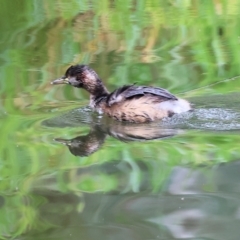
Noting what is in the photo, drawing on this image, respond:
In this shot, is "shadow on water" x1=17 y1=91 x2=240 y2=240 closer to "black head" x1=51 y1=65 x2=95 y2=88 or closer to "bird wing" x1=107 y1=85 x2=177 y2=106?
"bird wing" x1=107 y1=85 x2=177 y2=106

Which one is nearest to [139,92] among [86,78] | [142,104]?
[142,104]

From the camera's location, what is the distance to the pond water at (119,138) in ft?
10.9

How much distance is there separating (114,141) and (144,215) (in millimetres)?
1482

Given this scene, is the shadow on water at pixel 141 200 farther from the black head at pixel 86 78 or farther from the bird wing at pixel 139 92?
the black head at pixel 86 78

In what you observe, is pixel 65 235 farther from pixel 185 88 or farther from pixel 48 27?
pixel 48 27

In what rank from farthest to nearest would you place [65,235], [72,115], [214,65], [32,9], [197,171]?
1. [32,9]
2. [214,65]
3. [72,115]
4. [197,171]
5. [65,235]

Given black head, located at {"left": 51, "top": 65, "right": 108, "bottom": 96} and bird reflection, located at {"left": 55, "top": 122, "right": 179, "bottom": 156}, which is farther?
black head, located at {"left": 51, "top": 65, "right": 108, "bottom": 96}

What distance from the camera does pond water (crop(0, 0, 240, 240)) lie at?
332 cm

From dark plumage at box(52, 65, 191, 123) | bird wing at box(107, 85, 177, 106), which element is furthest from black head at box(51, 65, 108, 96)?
bird wing at box(107, 85, 177, 106)

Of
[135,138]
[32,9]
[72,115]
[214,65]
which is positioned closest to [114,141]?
[135,138]

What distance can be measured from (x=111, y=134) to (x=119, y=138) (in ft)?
0.50

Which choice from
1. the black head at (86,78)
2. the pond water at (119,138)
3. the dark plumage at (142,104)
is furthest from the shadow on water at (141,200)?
the black head at (86,78)

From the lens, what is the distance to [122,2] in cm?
1055

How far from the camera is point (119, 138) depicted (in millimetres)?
4844
